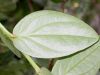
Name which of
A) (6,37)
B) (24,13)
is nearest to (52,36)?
(6,37)

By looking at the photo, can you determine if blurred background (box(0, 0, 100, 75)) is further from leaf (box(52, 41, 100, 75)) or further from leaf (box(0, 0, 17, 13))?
leaf (box(52, 41, 100, 75))

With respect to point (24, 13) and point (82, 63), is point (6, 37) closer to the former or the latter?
point (82, 63)

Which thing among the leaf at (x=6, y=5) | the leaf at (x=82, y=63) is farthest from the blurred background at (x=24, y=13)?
the leaf at (x=82, y=63)

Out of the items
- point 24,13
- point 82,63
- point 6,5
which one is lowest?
point 24,13

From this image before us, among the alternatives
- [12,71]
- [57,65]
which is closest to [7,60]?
[12,71]

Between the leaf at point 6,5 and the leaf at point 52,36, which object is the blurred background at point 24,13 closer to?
the leaf at point 6,5

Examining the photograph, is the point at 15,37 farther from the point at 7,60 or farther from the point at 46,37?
the point at 7,60
